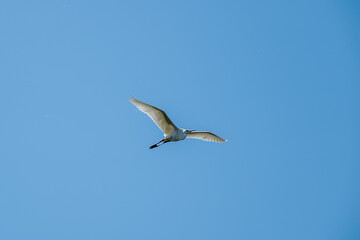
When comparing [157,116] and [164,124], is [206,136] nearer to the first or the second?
[164,124]

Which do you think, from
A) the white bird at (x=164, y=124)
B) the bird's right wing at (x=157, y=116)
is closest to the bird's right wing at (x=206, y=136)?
the white bird at (x=164, y=124)

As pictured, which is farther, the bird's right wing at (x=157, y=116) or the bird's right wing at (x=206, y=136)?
the bird's right wing at (x=206, y=136)

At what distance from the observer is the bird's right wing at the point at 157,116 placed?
23.3 meters

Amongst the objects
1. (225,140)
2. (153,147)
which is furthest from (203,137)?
(153,147)

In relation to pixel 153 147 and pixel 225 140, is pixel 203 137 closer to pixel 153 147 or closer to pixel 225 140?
pixel 225 140

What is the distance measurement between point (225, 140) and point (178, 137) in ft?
12.1

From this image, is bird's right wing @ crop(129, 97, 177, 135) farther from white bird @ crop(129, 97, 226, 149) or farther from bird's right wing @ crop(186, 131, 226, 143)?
bird's right wing @ crop(186, 131, 226, 143)

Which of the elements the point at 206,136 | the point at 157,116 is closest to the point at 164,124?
the point at 157,116

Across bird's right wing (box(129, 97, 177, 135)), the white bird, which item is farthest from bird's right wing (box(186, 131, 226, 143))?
bird's right wing (box(129, 97, 177, 135))

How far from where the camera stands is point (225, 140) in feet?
90.3

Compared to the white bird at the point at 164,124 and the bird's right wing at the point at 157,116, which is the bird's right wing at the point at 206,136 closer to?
the white bird at the point at 164,124

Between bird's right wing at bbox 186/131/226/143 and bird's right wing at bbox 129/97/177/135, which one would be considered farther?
bird's right wing at bbox 186/131/226/143

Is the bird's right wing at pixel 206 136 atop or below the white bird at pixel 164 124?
atop

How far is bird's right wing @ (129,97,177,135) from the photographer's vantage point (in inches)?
918
